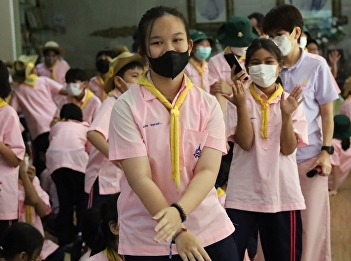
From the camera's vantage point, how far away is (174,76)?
2.21 metres

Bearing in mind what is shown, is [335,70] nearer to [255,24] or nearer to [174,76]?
[255,24]

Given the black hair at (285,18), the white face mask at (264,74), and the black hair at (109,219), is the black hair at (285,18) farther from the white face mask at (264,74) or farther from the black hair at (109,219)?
the black hair at (109,219)

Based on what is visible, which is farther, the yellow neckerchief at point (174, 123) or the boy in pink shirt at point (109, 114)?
the boy in pink shirt at point (109, 114)

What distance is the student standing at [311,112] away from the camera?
11.7 feet

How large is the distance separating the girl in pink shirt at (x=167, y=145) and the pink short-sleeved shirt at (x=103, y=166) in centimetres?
158

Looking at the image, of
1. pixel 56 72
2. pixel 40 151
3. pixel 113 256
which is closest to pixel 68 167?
pixel 40 151

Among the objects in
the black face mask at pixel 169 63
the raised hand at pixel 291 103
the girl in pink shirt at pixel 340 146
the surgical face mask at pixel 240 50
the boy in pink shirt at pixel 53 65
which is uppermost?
the black face mask at pixel 169 63

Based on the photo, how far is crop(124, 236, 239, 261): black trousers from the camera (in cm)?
218

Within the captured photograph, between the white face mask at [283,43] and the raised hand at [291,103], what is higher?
the white face mask at [283,43]

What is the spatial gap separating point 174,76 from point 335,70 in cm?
659

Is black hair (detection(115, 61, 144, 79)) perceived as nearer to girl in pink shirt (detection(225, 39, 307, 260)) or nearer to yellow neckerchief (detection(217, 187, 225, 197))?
girl in pink shirt (detection(225, 39, 307, 260))

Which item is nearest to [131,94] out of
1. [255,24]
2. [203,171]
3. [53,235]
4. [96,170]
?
[203,171]

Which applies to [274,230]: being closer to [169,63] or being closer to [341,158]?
[169,63]

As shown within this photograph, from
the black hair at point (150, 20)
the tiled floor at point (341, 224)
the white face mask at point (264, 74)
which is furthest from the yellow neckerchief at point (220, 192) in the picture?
the black hair at point (150, 20)
